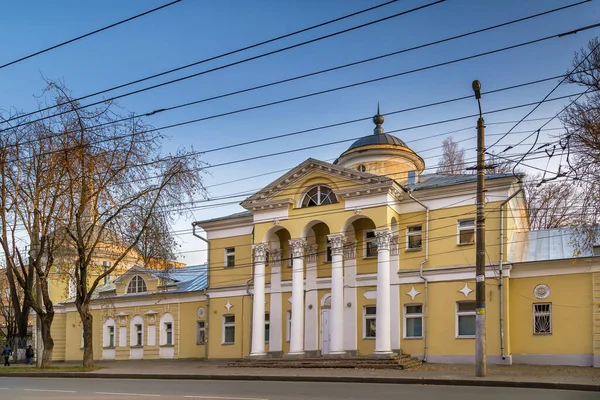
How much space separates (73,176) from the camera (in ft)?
90.7

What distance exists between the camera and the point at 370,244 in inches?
1223

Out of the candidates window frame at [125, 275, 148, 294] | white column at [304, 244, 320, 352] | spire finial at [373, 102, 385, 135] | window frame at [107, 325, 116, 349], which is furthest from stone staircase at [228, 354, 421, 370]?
window frame at [107, 325, 116, 349]

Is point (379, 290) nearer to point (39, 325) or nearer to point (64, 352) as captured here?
point (39, 325)

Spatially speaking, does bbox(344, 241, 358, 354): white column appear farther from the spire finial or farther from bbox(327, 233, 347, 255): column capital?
the spire finial

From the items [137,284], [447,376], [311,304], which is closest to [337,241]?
[311,304]

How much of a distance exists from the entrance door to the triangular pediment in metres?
5.45

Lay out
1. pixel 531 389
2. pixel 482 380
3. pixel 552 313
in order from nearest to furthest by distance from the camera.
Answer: pixel 531 389 < pixel 482 380 < pixel 552 313

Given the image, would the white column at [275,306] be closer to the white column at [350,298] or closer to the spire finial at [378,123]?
the white column at [350,298]

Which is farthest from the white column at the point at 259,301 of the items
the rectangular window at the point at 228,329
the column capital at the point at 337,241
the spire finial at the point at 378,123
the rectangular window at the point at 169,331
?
the spire finial at the point at 378,123

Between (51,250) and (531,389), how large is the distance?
21.2 meters

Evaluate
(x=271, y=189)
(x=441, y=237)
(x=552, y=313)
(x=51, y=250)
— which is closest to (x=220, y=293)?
(x=271, y=189)

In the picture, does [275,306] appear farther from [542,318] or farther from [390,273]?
[542,318]

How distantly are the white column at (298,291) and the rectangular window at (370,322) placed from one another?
2908 millimetres

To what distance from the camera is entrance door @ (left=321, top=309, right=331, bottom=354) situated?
103 ft
